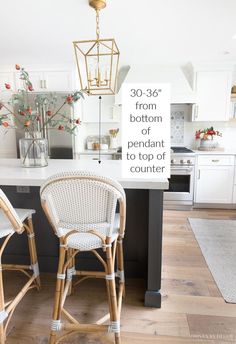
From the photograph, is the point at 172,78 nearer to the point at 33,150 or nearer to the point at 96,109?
the point at 96,109

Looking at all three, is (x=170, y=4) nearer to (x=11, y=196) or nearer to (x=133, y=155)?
(x=133, y=155)

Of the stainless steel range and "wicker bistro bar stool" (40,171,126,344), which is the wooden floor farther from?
the stainless steel range

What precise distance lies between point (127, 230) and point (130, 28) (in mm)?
1964

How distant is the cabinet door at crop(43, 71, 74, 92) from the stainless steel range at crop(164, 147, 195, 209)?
186cm

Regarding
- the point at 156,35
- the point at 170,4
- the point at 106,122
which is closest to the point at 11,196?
the point at 170,4

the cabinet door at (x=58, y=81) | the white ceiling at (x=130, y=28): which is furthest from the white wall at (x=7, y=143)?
the white ceiling at (x=130, y=28)

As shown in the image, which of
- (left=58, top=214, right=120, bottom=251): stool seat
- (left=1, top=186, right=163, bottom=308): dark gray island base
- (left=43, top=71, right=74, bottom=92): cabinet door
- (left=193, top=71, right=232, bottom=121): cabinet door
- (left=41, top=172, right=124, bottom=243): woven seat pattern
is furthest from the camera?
(left=43, top=71, right=74, bottom=92): cabinet door

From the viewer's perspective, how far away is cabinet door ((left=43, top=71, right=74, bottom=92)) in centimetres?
367

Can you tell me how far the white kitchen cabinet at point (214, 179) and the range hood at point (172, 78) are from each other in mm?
921

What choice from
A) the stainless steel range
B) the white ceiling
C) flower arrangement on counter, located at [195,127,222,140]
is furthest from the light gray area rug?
the white ceiling

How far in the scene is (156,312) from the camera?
164 centimetres

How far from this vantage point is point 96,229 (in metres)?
1.23

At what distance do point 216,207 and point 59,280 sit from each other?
3011 millimetres

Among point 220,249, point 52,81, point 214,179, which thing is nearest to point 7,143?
point 52,81
